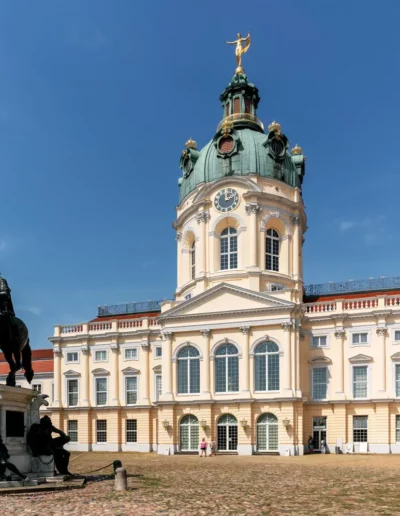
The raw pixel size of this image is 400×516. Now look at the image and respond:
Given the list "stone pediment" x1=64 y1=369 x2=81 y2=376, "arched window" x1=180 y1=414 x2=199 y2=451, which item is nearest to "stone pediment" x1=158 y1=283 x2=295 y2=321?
"arched window" x1=180 y1=414 x2=199 y2=451

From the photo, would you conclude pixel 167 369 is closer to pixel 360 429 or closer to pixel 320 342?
pixel 320 342

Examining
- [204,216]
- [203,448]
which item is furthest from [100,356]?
[203,448]

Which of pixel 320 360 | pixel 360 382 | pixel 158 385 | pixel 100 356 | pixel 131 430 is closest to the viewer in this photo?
pixel 360 382

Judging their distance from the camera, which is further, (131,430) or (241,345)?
(131,430)

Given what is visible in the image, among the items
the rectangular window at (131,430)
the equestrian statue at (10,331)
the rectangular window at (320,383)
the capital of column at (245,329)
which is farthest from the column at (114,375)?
the equestrian statue at (10,331)

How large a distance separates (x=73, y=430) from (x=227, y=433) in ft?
56.3

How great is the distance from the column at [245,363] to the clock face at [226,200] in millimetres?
11004

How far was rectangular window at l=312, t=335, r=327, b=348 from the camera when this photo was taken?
4956 centimetres

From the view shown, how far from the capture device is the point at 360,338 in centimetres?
4856

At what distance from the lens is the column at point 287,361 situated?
45.8m

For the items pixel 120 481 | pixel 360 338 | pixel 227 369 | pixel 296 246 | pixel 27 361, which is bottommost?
pixel 120 481

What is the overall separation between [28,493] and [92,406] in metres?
38.4

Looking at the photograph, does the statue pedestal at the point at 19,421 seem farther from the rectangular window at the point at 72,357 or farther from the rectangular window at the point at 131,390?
the rectangular window at the point at 72,357

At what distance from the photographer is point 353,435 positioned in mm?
47438
